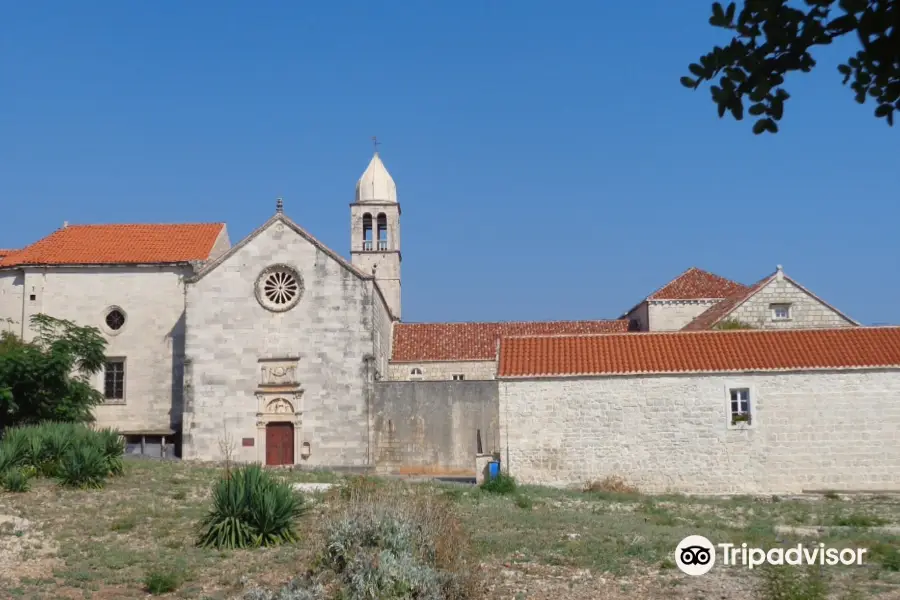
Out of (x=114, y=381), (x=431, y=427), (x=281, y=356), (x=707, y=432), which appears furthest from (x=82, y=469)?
(x=114, y=381)

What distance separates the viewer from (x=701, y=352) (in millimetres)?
26172

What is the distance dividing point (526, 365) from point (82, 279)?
20.0 metres

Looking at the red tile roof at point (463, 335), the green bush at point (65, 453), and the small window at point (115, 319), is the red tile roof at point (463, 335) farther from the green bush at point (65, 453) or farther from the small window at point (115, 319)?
the green bush at point (65, 453)

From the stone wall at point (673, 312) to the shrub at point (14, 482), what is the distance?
87.0 ft

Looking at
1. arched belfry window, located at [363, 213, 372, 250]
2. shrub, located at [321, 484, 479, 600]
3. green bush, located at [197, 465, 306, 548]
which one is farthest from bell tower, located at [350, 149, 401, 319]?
shrub, located at [321, 484, 479, 600]

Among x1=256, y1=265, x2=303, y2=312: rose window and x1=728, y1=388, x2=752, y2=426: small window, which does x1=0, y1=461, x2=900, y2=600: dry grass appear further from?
x1=256, y1=265, x2=303, y2=312: rose window

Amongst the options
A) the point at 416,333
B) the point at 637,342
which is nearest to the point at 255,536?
the point at 637,342

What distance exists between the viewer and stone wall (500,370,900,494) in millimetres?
24531

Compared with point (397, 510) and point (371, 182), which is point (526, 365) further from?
point (371, 182)

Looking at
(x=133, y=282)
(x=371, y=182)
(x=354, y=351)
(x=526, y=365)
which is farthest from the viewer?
(x=371, y=182)

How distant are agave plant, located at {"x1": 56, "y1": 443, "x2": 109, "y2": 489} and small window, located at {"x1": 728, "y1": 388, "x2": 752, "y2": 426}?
1588 cm

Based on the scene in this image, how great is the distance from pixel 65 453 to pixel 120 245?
18347 millimetres

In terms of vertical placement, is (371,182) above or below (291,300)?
above

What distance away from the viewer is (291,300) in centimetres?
3362
